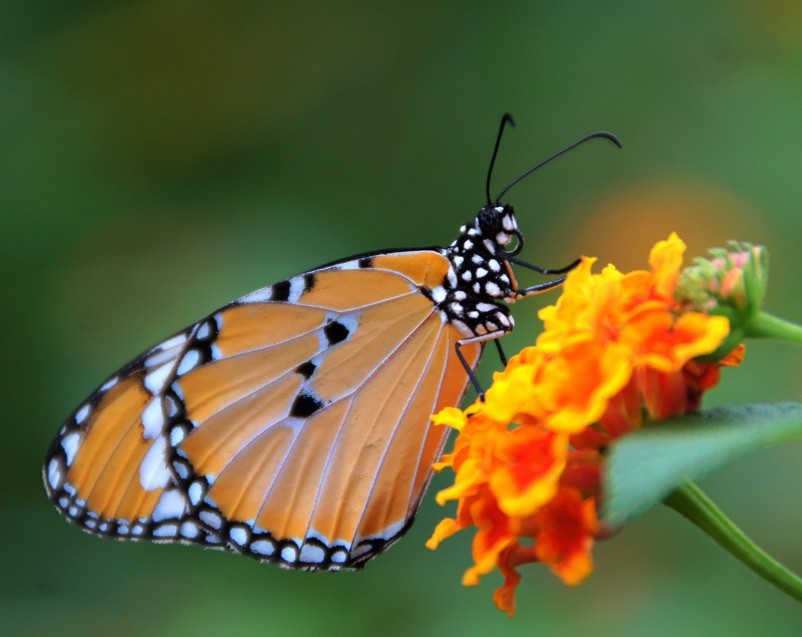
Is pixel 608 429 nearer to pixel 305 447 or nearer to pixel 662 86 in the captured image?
pixel 305 447

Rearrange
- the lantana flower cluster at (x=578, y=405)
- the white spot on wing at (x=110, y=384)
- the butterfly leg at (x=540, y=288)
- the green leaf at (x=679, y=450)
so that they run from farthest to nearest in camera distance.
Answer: the white spot on wing at (x=110, y=384) → the butterfly leg at (x=540, y=288) → the lantana flower cluster at (x=578, y=405) → the green leaf at (x=679, y=450)

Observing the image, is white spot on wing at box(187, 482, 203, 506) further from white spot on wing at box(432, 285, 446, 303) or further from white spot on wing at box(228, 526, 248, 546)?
white spot on wing at box(432, 285, 446, 303)

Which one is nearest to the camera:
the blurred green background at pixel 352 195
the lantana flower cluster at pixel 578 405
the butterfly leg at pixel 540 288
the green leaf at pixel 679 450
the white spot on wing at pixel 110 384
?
the green leaf at pixel 679 450

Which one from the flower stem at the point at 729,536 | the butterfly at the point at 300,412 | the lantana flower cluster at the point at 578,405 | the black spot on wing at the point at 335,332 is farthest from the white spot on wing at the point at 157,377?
the flower stem at the point at 729,536

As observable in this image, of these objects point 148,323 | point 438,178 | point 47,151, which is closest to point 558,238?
point 438,178

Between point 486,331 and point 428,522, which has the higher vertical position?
point 486,331

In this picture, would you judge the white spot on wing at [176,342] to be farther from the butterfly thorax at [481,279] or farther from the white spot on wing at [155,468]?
the butterfly thorax at [481,279]

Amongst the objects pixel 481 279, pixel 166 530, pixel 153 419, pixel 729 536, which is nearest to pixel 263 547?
pixel 166 530
